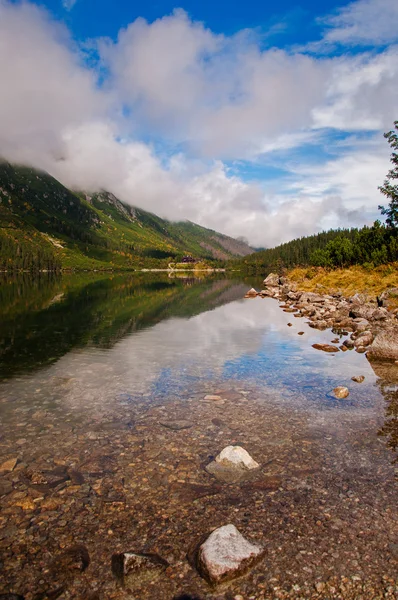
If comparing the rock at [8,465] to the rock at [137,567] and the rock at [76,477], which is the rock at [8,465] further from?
the rock at [137,567]

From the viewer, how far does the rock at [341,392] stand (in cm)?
1832

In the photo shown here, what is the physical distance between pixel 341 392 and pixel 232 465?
9.32 m

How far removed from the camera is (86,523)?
9.02m

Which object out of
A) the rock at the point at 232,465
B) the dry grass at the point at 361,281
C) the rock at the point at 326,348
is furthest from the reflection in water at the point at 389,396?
the dry grass at the point at 361,281

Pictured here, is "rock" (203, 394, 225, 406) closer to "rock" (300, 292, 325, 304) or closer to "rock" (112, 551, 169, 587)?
"rock" (112, 551, 169, 587)

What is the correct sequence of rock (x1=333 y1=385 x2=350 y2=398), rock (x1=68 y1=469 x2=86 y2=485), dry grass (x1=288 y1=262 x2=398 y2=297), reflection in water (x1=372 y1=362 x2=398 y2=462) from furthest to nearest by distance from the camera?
dry grass (x1=288 y1=262 x2=398 y2=297) → rock (x1=333 y1=385 x2=350 y2=398) → reflection in water (x1=372 y1=362 x2=398 y2=462) → rock (x1=68 y1=469 x2=86 y2=485)

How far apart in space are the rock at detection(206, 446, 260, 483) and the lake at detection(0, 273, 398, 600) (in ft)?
0.86

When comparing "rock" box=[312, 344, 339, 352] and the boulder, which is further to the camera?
the boulder

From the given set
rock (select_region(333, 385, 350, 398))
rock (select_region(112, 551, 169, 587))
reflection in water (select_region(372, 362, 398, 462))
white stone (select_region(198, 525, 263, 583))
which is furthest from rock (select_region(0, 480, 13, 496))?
rock (select_region(333, 385, 350, 398))

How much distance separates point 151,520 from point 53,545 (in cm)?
230

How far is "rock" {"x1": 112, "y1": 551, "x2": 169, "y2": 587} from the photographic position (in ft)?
24.1

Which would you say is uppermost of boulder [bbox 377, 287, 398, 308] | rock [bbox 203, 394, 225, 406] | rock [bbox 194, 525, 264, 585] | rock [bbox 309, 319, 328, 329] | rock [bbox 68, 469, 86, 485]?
boulder [bbox 377, 287, 398, 308]

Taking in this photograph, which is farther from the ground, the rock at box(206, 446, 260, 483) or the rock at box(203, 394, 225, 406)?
the rock at box(206, 446, 260, 483)

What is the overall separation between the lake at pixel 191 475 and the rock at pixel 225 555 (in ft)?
0.62
